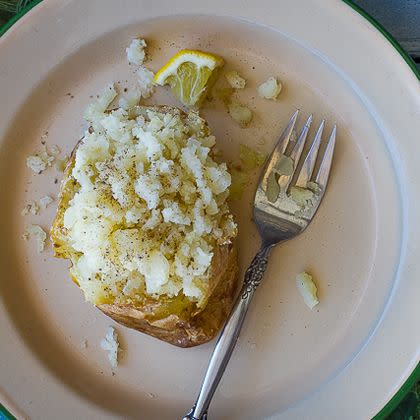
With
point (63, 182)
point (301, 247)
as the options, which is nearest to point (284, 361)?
point (301, 247)

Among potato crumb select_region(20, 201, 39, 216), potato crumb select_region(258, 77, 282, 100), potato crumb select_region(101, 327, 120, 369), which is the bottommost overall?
potato crumb select_region(101, 327, 120, 369)

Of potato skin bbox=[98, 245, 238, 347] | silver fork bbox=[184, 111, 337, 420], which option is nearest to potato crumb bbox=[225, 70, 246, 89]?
silver fork bbox=[184, 111, 337, 420]

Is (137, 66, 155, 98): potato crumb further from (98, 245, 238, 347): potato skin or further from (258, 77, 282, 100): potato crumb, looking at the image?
(98, 245, 238, 347): potato skin

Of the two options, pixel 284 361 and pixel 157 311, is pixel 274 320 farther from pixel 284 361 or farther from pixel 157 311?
pixel 157 311

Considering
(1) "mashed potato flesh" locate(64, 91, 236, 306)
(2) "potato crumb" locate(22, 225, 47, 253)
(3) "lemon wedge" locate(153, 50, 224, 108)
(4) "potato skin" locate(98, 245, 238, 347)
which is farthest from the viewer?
(2) "potato crumb" locate(22, 225, 47, 253)

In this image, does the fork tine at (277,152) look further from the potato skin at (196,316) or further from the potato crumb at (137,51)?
the potato crumb at (137,51)

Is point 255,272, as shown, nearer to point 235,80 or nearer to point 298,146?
point 298,146

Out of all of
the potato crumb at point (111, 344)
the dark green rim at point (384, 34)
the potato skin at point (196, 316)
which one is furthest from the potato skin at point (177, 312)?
the dark green rim at point (384, 34)
